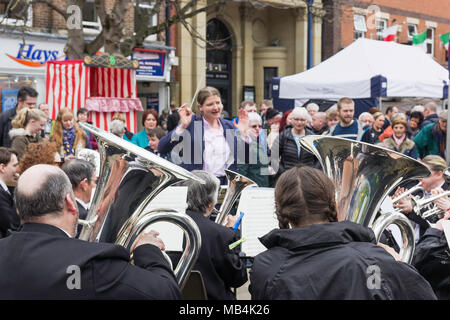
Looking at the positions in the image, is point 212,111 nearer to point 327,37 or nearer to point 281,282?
point 281,282

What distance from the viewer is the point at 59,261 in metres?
1.97

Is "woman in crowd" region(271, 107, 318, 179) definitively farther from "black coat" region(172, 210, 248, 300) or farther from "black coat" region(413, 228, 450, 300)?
"black coat" region(413, 228, 450, 300)

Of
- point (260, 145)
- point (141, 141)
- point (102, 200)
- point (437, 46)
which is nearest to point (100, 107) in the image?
point (141, 141)

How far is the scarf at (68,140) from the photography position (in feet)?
23.2

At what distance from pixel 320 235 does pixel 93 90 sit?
10.6 metres

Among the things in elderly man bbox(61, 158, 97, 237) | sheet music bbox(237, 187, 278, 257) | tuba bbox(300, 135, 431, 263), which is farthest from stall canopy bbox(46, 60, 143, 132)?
tuba bbox(300, 135, 431, 263)

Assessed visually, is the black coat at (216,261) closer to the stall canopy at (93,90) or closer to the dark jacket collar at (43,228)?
the dark jacket collar at (43,228)

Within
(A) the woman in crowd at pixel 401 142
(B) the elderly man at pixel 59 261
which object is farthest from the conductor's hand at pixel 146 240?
(A) the woman in crowd at pixel 401 142

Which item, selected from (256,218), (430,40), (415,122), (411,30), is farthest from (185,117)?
(430,40)

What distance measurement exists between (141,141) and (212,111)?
3004 mm

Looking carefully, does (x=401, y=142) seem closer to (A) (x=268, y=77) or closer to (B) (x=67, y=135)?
(B) (x=67, y=135)

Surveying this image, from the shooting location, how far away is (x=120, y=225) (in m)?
2.43

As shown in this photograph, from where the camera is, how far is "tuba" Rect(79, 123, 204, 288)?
93.8 inches

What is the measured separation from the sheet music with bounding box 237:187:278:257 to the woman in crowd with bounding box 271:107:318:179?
2.73 meters
